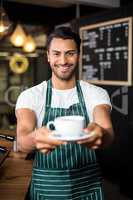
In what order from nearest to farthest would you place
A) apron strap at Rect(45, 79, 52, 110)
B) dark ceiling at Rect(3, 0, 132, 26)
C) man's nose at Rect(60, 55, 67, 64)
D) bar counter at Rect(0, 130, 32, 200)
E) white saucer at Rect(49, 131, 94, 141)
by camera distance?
white saucer at Rect(49, 131, 94, 141), man's nose at Rect(60, 55, 67, 64), apron strap at Rect(45, 79, 52, 110), bar counter at Rect(0, 130, 32, 200), dark ceiling at Rect(3, 0, 132, 26)

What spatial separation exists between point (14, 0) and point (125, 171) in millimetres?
3330

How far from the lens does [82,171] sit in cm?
168

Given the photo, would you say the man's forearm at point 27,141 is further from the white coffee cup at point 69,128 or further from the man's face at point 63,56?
the man's face at point 63,56

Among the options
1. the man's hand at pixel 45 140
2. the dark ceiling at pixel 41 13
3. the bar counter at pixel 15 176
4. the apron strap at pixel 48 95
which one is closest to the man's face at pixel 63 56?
the apron strap at pixel 48 95

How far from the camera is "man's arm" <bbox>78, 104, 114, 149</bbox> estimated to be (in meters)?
1.18

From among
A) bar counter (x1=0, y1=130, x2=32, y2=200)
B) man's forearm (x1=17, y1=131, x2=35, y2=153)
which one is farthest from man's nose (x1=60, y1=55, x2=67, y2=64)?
bar counter (x1=0, y1=130, x2=32, y2=200)

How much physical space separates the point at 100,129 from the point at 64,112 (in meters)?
0.44

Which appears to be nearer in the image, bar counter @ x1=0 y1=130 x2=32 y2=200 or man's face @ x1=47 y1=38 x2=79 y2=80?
man's face @ x1=47 y1=38 x2=79 y2=80

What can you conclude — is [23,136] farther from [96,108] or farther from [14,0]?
[14,0]

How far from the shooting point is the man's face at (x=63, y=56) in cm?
154

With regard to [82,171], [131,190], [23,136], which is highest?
[23,136]

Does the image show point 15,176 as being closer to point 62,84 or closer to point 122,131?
point 62,84

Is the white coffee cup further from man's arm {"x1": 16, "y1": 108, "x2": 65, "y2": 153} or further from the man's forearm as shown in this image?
the man's forearm

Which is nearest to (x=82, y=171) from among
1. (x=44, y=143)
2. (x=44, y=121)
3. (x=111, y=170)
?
(x=44, y=121)
